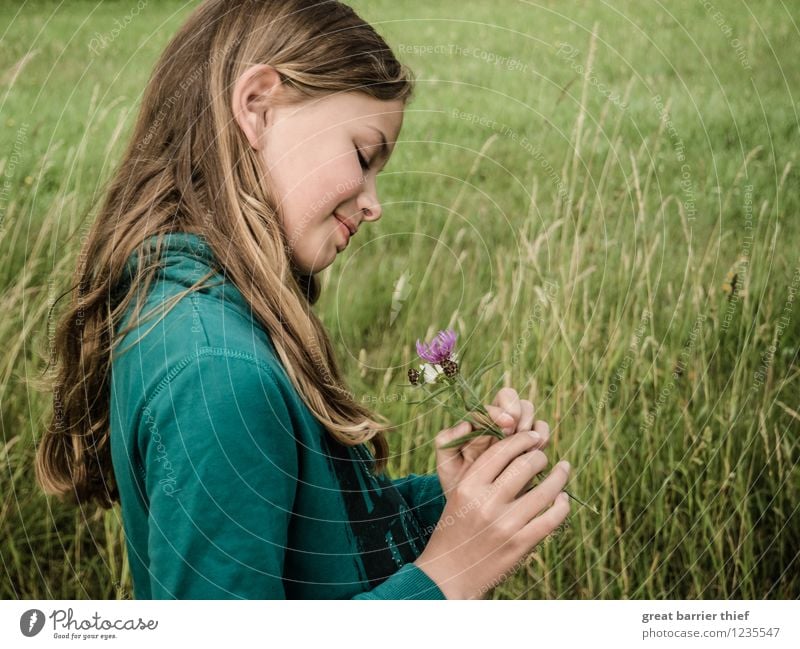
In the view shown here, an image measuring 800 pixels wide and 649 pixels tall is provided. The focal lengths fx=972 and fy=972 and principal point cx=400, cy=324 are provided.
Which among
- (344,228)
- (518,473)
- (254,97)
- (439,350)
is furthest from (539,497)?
(254,97)

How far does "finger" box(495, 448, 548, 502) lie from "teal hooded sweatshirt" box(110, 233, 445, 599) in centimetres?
10

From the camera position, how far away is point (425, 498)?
954 mm

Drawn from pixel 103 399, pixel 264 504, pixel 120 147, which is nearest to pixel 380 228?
pixel 120 147

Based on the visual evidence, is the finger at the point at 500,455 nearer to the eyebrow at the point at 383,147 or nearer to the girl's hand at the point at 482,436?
the girl's hand at the point at 482,436

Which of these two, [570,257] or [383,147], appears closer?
[383,147]

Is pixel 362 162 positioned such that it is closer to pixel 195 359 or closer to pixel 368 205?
pixel 368 205

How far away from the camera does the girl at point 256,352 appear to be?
68cm

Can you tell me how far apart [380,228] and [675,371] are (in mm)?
409

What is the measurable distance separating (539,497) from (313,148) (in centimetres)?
36

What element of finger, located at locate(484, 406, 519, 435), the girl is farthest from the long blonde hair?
finger, located at locate(484, 406, 519, 435)

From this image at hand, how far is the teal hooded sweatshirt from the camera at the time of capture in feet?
2.20

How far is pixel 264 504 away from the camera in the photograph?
2.26ft

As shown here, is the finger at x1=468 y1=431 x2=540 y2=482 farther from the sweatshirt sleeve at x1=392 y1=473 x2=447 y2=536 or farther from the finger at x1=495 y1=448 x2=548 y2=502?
the sweatshirt sleeve at x1=392 y1=473 x2=447 y2=536
